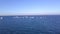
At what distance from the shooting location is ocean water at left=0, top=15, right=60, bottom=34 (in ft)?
5.50

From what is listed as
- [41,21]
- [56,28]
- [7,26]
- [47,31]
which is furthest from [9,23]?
[56,28]

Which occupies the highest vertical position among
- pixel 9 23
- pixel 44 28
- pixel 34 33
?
pixel 9 23

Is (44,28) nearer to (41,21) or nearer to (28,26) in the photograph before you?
(41,21)

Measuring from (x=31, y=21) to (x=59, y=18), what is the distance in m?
0.68

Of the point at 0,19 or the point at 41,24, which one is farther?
the point at 41,24

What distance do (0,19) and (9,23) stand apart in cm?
23

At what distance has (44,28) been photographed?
174cm

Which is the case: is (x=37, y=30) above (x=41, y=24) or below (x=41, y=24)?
below

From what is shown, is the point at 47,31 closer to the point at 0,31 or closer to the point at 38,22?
the point at 38,22

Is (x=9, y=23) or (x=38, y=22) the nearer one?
(x=9, y=23)

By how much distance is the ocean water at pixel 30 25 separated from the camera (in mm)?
1677

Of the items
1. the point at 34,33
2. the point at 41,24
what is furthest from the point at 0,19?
the point at 41,24

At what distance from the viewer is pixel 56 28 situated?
1.71m

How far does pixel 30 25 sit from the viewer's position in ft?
5.71
